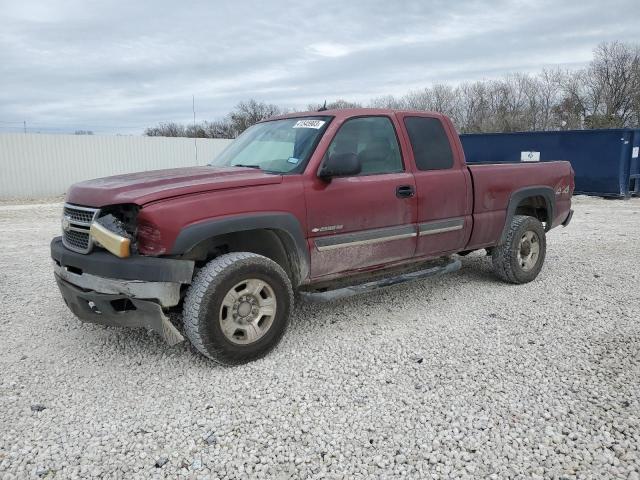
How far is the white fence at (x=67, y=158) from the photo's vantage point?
19312 millimetres

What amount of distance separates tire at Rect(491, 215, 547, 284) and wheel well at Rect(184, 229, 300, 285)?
2.69 metres

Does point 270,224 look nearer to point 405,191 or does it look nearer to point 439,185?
point 405,191

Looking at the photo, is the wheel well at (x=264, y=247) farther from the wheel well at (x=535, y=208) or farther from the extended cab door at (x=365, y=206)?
the wheel well at (x=535, y=208)

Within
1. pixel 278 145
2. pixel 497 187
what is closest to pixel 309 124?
pixel 278 145

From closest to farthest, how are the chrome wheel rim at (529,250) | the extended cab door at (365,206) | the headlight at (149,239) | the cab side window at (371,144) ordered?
the headlight at (149,239) < the extended cab door at (365,206) < the cab side window at (371,144) < the chrome wheel rim at (529,250)

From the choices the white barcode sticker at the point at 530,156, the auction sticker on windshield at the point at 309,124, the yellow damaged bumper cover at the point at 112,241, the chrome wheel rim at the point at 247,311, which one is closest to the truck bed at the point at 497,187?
the auction sticker on windshield at the point at 309,124

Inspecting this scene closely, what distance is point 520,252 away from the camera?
231 inches

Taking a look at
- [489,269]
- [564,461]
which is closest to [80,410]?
[564,461]

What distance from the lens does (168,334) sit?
11.4 feet

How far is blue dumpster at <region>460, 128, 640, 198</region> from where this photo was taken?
1486cm

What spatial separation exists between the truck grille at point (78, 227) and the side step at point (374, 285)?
167 centimetres

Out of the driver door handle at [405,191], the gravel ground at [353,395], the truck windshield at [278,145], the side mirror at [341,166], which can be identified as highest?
the truck windshield at [278,145]

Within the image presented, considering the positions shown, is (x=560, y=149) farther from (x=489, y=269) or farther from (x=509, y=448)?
(x=509, y=448)

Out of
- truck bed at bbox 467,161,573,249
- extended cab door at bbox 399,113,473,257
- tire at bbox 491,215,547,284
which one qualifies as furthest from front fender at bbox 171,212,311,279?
tire at bbox 491,215,547,284
